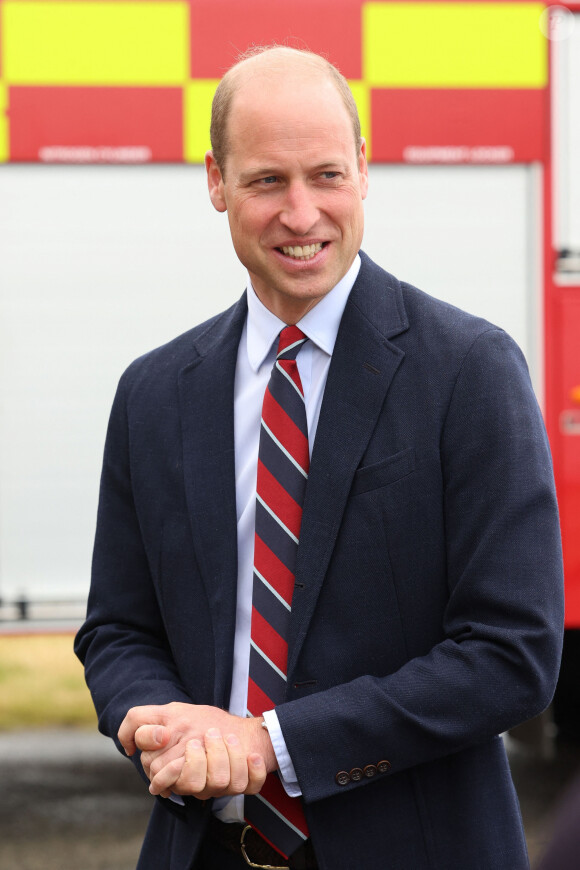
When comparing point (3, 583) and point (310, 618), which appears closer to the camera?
point (310, 618)

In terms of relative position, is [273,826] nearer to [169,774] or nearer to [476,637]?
[169,774]

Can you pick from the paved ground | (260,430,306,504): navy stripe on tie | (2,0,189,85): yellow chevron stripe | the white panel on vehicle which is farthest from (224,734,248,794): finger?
(2,0,189,85): yellow chevron stripe

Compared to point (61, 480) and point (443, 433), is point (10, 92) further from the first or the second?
point (443, 433)

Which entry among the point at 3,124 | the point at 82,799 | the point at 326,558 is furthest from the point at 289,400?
the point at 82,799

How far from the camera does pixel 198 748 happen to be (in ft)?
4.70

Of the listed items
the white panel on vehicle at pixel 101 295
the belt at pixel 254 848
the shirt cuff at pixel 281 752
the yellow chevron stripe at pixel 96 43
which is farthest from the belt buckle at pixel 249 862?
the yellow chevron stripe at pixel 96 43

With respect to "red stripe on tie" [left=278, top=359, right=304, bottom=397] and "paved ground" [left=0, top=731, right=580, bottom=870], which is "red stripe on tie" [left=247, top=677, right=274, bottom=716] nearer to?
"red stripe on tie" [left=278, top=359, right=304, bottom=397]

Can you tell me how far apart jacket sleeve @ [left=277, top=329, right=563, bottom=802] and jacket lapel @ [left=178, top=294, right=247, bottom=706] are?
0.60 feet

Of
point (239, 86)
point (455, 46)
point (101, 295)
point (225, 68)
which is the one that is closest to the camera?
point (239, 86)

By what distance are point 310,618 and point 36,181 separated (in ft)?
9.35

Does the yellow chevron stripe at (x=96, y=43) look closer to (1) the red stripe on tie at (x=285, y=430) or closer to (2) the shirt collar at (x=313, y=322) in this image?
(2) the shirt collar at (x=313, y=322)

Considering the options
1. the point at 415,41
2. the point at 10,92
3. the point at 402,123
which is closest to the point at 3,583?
the point at 10,92

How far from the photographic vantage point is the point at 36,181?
156 inches

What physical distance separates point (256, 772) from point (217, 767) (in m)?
0.05
